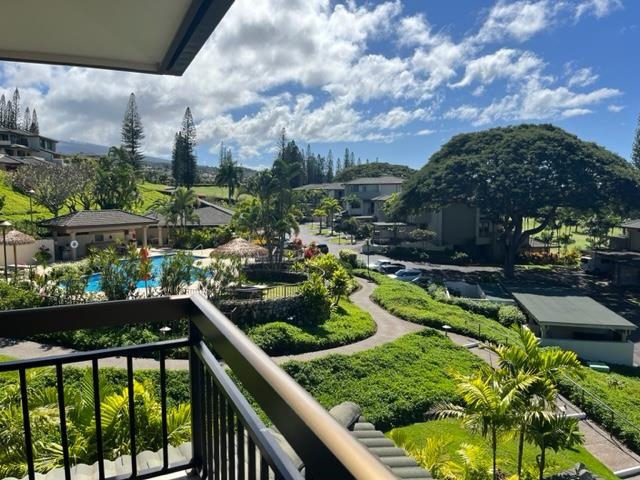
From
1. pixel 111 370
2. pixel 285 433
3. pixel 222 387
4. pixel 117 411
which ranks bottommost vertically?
pixel 111 370

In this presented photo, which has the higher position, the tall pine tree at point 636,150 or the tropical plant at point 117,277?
the tall pine tree at point 636,150

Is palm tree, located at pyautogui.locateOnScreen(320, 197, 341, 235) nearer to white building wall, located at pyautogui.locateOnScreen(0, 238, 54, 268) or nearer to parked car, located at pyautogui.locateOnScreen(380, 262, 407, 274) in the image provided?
parked car, located at pyautogui.locateOnScreen(380, 262, 407, 274)

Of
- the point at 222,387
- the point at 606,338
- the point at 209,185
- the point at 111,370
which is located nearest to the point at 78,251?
the point at 111,370

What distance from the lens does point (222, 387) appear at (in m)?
1.47

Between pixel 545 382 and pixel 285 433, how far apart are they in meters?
6.70

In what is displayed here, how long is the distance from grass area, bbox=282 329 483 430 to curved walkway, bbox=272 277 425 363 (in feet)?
2.12

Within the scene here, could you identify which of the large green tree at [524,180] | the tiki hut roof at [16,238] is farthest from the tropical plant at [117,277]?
the large green tree at [524,180]

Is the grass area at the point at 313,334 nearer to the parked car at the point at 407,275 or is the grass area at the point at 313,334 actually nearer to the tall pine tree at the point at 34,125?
the parked car at the point at 407,275

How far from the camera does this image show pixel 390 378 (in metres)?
12.0

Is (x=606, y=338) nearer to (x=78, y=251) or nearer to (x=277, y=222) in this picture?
(x=277, y=222)

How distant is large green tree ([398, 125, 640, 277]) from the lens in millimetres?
25812

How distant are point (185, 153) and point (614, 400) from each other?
50319 mm

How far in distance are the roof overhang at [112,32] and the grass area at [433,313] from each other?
1579 centimetres

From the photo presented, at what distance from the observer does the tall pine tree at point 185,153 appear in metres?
53.6
